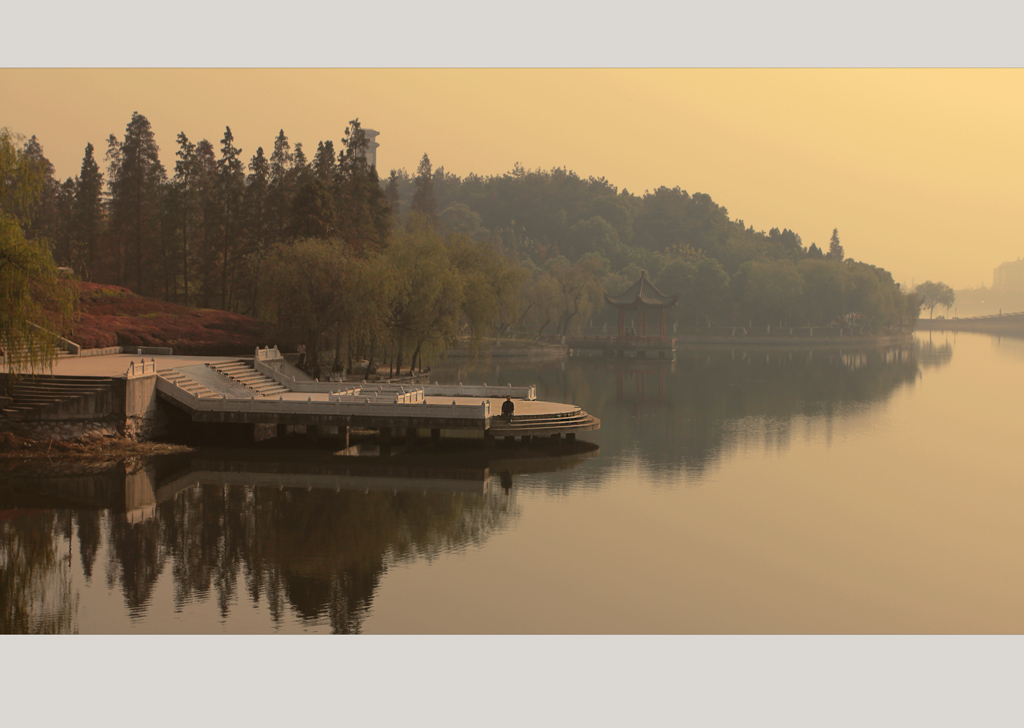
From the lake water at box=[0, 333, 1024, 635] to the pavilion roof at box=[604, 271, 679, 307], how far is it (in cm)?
5164

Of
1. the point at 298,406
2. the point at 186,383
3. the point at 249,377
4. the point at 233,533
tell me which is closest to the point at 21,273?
the point at 186,383

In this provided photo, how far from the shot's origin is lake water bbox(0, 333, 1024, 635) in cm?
1544

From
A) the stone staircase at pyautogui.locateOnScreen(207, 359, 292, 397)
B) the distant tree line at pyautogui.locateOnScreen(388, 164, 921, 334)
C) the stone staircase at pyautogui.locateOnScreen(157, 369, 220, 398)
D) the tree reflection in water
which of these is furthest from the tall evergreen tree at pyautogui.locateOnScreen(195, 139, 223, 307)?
the distant tree line at pyautogui.locateOnScreen(388, 164, 921, 334)

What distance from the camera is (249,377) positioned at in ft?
113

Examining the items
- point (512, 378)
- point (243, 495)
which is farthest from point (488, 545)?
point (512, 378)

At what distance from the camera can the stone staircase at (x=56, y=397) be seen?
1049 inches

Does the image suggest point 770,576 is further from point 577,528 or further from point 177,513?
point 177,513

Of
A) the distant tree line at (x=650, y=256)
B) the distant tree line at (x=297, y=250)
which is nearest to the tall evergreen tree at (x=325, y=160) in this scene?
the distant tree line at (x=297, y=250)

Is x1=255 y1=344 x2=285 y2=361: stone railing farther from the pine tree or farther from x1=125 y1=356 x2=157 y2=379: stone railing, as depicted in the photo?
the pine tree

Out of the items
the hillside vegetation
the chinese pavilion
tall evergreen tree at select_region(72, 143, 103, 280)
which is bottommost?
the hillside vegetation

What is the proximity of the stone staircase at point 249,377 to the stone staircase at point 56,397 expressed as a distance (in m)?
6.32

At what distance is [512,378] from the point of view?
58.2m

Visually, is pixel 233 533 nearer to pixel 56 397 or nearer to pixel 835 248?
pixel 56 397

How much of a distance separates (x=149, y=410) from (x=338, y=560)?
45.0ft
